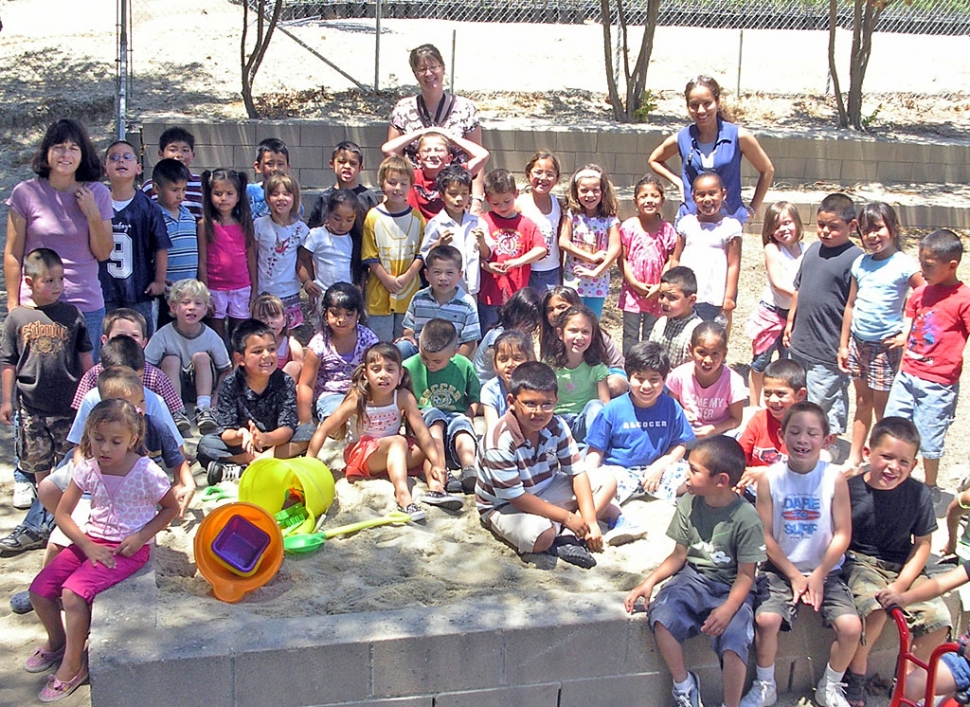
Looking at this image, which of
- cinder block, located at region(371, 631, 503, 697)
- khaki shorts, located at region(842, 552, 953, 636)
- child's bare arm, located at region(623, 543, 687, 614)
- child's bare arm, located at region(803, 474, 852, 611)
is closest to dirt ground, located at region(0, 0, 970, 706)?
khaki shorts, located at region(842, 552, 953, 636)

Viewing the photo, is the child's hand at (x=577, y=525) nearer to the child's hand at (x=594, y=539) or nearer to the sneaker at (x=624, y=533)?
the child's hand at (x=594, y=539)

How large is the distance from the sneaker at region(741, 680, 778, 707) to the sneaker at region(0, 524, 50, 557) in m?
3.06

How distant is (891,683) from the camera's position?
446cm

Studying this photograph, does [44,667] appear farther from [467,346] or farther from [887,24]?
[887,24]

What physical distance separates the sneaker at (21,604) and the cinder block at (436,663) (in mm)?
1574

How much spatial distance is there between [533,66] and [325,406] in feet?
28.3

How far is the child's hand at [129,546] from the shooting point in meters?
4.26

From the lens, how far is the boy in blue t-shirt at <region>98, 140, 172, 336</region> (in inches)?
237

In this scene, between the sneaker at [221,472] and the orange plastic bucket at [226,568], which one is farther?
the sneaker at [221,472]

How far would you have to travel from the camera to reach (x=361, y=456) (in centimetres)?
542

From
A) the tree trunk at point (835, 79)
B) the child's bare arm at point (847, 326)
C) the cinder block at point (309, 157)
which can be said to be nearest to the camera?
the child's bare arm at point (847, 326)

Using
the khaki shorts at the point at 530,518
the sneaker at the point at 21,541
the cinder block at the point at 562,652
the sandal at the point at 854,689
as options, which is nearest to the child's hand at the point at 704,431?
the khaki shorts at the point at 530,518

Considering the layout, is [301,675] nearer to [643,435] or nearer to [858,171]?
[643,435]

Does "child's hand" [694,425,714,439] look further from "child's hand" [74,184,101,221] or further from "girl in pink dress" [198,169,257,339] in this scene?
"child's hand" [74,184,101,221]
